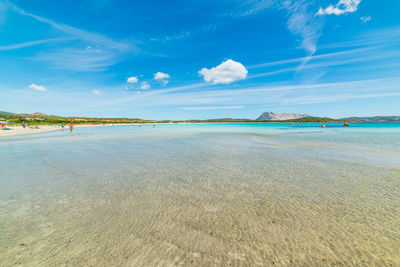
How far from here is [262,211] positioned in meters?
5.86

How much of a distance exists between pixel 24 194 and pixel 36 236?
404 centimetres

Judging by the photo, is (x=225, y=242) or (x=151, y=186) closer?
(x=225, y=242)

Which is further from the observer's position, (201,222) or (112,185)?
(112,185)

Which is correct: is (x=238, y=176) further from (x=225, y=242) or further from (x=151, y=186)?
(x=225, y=242)

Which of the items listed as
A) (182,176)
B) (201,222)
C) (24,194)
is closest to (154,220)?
(201,222)

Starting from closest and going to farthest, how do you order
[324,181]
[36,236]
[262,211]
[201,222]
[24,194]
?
[36,236], [201,222], [262,211], [24,194], [324,181]

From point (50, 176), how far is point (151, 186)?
6.36 metres

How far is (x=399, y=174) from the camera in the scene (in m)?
9.76

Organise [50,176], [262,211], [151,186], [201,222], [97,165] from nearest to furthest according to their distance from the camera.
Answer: [201,222] < [262,211] < [151,186] < [50,176] < [97,165]

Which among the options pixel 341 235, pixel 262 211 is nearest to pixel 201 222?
pixel 262 211

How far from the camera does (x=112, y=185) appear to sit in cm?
830

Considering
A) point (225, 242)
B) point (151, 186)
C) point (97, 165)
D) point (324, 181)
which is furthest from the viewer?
point (97, 165)

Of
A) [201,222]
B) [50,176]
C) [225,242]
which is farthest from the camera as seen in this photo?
[50,176]

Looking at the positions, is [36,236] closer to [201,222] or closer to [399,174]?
[201,222]
